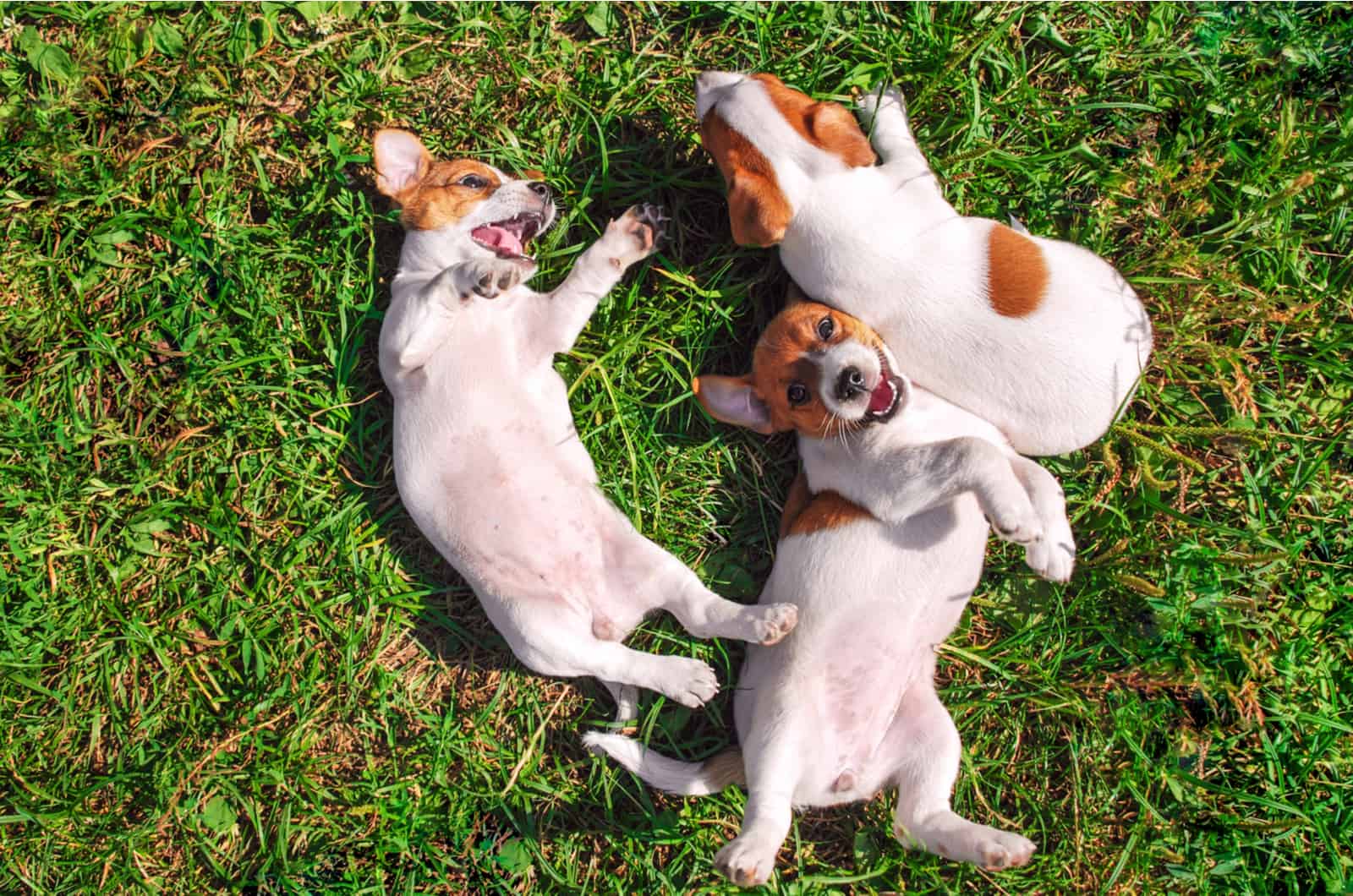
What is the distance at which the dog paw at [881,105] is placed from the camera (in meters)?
4.31

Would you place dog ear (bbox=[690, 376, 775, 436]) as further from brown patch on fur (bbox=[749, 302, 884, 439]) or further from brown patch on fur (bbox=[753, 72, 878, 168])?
brown patch on fur (bbox=[753, 72, 878, 168])

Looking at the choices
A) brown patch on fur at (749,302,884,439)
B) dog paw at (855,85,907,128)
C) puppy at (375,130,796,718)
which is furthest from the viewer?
dog paw at (855,85,907,128)

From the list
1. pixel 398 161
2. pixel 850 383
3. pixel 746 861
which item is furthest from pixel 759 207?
pixel 746 861

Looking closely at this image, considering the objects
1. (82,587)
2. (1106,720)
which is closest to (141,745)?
(82,587)

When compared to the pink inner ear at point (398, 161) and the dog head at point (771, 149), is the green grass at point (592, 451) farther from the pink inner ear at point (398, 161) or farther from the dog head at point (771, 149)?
the dog head at point (771, 149)

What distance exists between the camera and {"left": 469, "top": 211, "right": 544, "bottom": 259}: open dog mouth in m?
4.27

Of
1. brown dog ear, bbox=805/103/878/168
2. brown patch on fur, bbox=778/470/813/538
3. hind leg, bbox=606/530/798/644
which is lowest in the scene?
hind leg, bbox=606/530/798/644

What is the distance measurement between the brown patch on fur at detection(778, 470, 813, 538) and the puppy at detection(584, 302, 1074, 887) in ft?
0.16

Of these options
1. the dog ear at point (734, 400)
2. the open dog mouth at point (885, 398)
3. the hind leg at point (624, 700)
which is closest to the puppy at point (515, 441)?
the hind leg at point (624, 700)

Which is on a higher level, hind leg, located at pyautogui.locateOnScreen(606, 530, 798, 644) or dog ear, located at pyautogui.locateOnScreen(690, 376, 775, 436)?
dog ear, located at pyautogui.locateOnScreen(690, 376, 775, 436)

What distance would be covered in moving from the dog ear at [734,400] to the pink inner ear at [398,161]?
1.59 metres

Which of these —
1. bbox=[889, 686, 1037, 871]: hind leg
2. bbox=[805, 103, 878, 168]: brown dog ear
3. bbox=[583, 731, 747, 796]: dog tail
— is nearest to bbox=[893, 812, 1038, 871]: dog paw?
bbox=[889, 686, 1037, 871]: hind leg

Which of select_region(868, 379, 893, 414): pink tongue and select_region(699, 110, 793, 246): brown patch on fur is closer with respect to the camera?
select_region(868, 379, 893, 414): pink tongue

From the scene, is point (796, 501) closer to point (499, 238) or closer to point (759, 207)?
point (759, 207)
